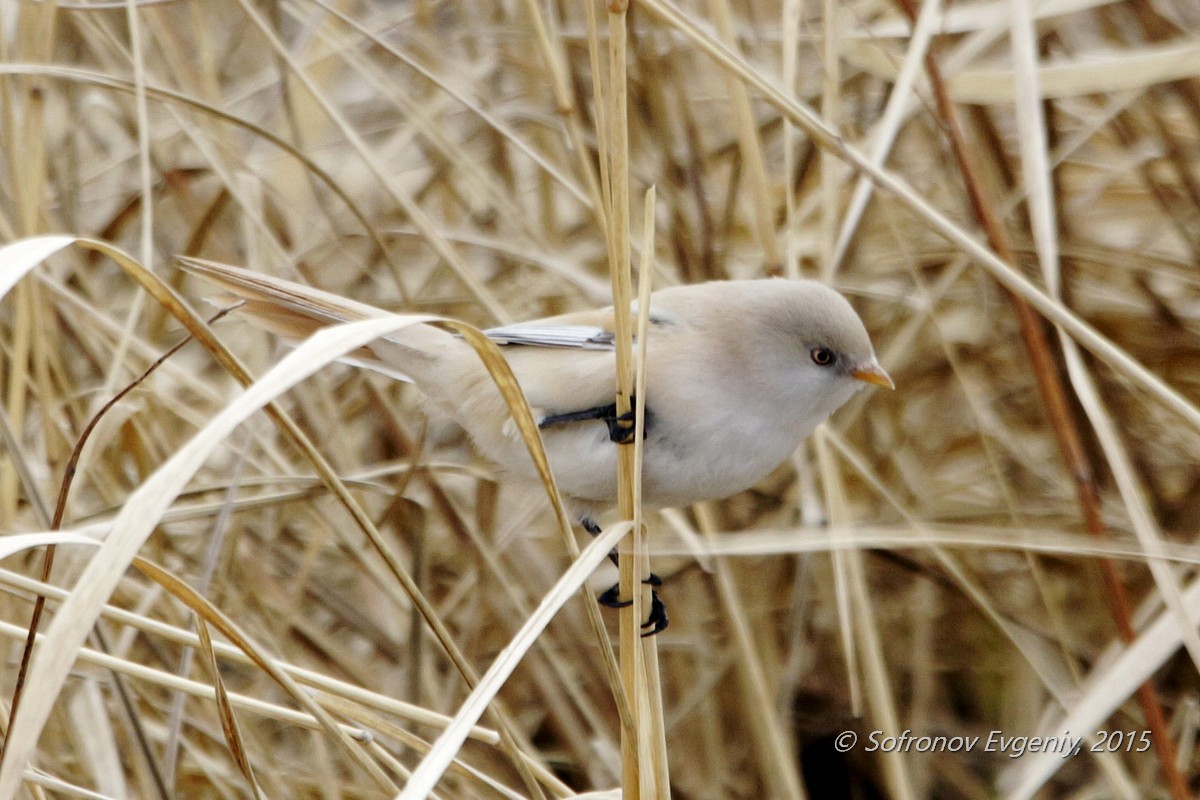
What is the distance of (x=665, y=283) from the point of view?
2559 millimetres

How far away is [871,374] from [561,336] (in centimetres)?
53

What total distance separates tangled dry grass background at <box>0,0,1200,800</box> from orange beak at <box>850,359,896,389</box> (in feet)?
0.86

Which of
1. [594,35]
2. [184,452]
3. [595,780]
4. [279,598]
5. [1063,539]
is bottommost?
[595,780]

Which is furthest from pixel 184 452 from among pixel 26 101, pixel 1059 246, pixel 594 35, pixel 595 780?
pixel 1059 246

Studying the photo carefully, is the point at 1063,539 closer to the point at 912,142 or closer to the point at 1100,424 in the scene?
the point at 1100,424

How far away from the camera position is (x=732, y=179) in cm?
279

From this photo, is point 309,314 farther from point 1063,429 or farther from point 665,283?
A: point 1063,429

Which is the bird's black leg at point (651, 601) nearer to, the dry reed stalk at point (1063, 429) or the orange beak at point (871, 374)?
the orange beak at point (871, 374)

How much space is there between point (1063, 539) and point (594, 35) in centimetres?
109

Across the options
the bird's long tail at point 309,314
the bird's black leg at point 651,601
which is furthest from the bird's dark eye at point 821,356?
the bird's long tail at point 309,314

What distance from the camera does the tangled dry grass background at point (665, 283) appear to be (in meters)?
2.11

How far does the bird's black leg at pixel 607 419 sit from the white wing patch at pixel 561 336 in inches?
5.5

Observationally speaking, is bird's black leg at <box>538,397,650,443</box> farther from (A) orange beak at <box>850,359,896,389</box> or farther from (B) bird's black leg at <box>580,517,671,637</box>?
(A) orange beak at <box>850,359,896,389</box>

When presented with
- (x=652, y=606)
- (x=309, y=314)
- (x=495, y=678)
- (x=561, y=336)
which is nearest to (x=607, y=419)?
(x=561, y=336)
